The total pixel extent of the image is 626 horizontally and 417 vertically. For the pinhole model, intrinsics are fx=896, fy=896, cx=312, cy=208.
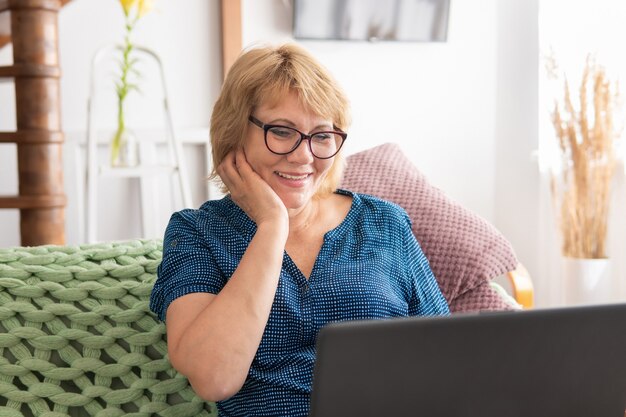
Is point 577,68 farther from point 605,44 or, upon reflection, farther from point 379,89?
point 379,89

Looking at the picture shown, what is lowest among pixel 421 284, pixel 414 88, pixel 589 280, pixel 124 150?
pixel 589 280

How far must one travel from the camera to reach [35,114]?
2701mm

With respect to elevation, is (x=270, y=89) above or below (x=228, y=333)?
above

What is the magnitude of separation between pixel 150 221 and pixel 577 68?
6.05 ft

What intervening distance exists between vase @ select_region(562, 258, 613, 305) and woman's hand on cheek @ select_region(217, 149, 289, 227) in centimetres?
211

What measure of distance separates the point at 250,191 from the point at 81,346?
389 millimetres

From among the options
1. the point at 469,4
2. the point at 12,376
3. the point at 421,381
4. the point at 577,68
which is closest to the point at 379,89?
the point at 469,4

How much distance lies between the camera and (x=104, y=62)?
3.57m

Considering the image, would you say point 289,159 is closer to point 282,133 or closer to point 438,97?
point 282,133

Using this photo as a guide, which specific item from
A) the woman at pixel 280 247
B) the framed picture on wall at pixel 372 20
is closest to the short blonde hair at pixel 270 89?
the woman at pixel 280 247

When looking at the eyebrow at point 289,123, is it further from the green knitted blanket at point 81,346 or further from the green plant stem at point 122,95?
the green plant stem at point 122,95

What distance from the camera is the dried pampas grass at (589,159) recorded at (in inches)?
133

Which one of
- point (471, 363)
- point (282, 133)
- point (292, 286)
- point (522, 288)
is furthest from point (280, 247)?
point (522, 288)

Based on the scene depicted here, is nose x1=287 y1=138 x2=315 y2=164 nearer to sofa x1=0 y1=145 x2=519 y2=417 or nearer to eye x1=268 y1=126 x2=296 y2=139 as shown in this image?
eye x1=268 y1=126 x2=296 y2=139
